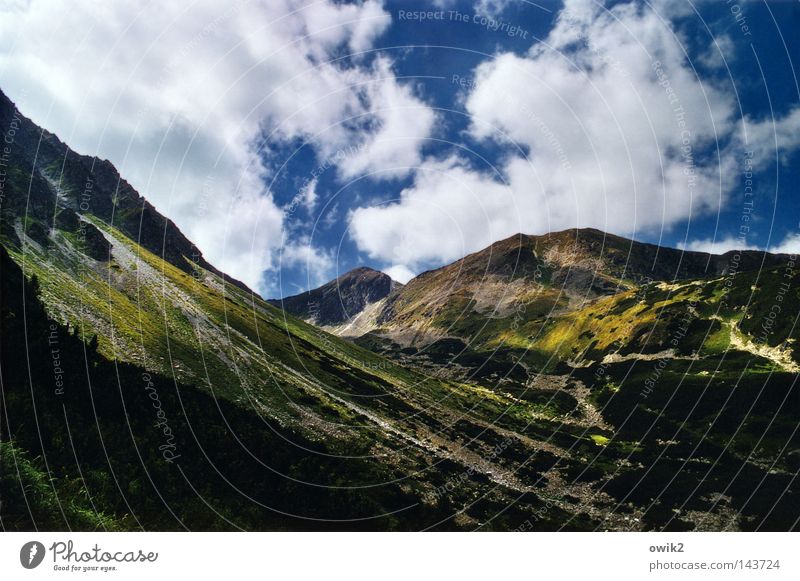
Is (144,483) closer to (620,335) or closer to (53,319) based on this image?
(53,319)

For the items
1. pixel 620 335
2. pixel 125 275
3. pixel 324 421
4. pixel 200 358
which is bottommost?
pixel 324 421

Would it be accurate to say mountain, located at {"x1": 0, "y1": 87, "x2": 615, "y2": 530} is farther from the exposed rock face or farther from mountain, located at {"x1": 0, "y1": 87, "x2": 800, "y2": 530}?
the exposed rock face

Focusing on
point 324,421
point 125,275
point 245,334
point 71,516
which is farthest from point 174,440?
point 125,275

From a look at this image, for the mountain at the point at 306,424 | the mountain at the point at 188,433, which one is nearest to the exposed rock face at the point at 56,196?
the mountain at the point at 306,424

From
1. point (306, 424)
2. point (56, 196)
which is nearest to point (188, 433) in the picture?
point (306, 424)

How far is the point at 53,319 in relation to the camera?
137 ft

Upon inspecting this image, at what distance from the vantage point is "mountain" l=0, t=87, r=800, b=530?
29953 millimetres

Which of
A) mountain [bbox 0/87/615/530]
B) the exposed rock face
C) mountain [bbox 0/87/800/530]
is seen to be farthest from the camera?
the exposed rock face

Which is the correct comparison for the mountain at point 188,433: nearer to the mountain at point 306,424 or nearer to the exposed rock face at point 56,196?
the mountain at point 306,424

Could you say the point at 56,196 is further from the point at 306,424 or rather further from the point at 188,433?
the point at 188,433

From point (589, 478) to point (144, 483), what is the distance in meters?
63.3

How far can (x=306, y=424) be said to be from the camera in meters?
52.9

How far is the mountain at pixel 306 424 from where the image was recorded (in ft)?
98.3

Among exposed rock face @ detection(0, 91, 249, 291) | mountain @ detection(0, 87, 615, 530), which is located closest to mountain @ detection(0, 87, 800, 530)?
mountain @ detection(0, 87, 615, 530)
